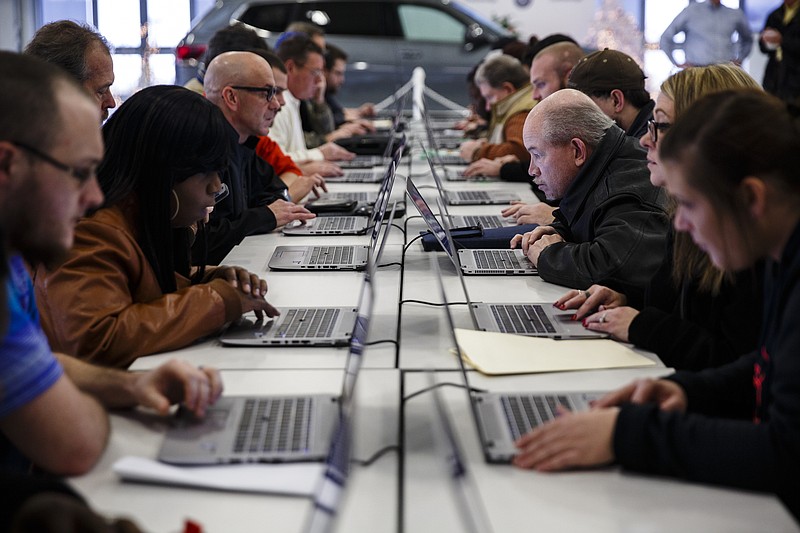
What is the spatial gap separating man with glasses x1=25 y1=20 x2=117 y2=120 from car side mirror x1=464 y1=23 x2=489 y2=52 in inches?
215

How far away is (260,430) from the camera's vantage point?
139 cm

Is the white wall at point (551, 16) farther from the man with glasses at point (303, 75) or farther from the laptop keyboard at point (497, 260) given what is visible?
the laptop keyboard at point (497, 260)

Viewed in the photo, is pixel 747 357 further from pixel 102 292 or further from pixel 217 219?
pixel 217 219

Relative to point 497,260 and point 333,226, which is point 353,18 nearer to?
point 333,226

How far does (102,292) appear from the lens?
5.79 feet

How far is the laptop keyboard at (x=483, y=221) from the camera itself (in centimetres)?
311

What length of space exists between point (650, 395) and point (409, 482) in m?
0.40

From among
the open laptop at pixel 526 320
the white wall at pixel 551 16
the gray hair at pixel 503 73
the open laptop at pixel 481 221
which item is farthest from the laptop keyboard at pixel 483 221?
the white wall at pixel 551 16

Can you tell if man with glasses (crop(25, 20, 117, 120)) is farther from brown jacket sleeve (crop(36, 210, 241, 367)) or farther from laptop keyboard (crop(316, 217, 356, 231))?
brown jacket sleeve (crop(36, 210, 241, 367))

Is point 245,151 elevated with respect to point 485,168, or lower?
elevated

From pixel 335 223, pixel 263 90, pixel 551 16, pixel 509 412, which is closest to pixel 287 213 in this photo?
Result: pixel 335 223

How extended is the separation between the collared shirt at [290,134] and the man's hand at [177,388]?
3.25 m

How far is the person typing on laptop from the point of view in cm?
119

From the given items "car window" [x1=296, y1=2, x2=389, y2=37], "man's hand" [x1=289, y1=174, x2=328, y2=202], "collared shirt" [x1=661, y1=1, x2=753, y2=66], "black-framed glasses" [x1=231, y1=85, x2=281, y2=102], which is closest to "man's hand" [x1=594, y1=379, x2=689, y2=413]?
"black-framed glasses" [x1=231, y1=85, x2=281, y2=102]
